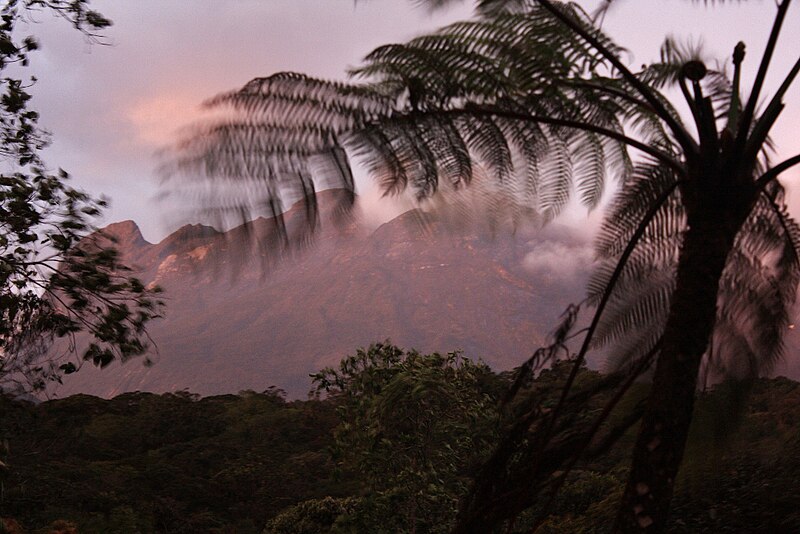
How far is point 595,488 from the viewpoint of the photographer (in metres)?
6.44

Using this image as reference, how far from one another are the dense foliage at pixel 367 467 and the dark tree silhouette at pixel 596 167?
1.20 ft

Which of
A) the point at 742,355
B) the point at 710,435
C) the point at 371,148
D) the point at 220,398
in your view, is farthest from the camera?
the point at 220,398

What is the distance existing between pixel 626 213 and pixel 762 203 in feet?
1.80

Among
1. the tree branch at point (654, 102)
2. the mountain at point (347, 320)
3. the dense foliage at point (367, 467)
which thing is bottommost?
the dense foliage at point (367, 467)

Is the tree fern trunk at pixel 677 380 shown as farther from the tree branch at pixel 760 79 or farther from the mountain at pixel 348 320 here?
the mountain at pixel 348 320

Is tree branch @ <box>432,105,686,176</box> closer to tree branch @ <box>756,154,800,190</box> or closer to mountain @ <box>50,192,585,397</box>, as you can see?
tree branch @ <box>756,154,800,190</box>

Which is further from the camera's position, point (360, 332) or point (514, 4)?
point (360, 332)

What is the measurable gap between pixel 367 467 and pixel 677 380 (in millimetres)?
4381

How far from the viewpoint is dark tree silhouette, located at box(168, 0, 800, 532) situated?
199 cm

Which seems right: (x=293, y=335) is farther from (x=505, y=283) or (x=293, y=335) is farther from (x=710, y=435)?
(x=710, y=435)

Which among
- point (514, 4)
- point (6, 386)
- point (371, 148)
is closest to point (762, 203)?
point (514, 4)

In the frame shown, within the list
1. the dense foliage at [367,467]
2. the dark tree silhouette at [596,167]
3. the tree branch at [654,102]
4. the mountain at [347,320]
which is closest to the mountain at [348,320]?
the mountain at [347,320]

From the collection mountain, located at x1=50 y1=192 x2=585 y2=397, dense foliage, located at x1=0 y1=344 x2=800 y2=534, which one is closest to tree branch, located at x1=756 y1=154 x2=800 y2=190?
dense foliage, located at x1=0 y1=344 x2=800 y2=534

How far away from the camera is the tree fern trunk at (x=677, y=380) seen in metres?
1.90
